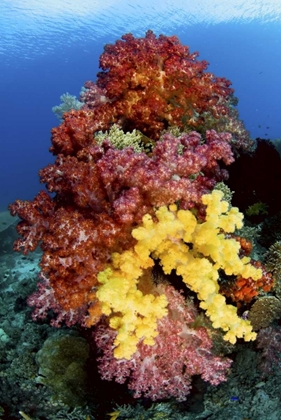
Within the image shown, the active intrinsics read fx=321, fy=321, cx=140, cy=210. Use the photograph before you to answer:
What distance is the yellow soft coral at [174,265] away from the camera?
350 cm

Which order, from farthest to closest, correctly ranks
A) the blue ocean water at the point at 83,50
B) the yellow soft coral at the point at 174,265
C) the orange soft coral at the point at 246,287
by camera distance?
the blue ocean water at the point at 83,50 < the orange soft coral at the point at 246,287 < the yellow soft coral at the point at 174,265

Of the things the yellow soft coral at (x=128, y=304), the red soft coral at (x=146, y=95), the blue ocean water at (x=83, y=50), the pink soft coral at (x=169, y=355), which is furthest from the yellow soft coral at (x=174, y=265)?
the blue ocean water at (x=83, y=50)

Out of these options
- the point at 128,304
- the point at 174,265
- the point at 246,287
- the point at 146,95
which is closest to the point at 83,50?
the point at 146,95

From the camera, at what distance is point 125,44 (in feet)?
17.6

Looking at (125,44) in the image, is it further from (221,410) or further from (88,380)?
(221,410)

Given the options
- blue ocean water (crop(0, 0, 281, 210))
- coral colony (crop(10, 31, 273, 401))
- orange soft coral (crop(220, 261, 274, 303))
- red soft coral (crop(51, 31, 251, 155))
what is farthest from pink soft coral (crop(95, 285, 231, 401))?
blue ocean water (crop(0, 0, 281, 210))

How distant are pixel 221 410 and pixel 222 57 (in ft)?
517

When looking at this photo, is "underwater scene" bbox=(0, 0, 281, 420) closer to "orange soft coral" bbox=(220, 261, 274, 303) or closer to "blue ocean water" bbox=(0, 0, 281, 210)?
"orange soft coral" bbox=(220, 261, 274, 303)

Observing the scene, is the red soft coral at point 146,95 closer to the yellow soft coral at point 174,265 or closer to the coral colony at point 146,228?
the coral colony at point 146,228

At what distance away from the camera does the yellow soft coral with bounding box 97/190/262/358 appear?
11.5 ft

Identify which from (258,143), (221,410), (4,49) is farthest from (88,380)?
(4,49)

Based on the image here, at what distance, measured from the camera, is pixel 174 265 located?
12.1ft

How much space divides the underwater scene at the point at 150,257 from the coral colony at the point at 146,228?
2 cm

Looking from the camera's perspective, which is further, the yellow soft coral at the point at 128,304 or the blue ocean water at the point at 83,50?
the blue ocean water at the point at 83,50
